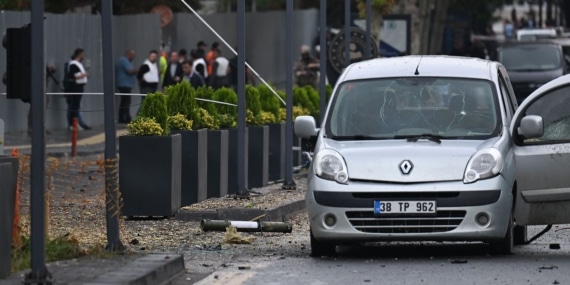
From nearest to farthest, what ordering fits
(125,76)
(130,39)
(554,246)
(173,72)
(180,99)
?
(554,246), (180,99), (173,72), (125,76), (130,39)

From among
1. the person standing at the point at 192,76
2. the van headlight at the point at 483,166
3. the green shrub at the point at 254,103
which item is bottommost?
the person standing at the point at 192,76

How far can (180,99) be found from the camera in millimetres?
19000

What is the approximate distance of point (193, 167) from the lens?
60.5ft

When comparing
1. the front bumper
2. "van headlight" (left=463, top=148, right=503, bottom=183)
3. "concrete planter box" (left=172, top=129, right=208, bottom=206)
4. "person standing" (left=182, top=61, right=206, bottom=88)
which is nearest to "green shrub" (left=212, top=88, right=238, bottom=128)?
"concrete planter box" (left=172, top=129, right=208, bottom=206)

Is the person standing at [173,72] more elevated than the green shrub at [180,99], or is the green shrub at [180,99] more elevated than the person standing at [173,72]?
the green shrub at [180,99]

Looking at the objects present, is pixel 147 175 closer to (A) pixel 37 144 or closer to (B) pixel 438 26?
(A) pixel 37 144

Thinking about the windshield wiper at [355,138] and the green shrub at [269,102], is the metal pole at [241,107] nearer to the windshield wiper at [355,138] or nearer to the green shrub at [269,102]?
the green shrub at [269,102]

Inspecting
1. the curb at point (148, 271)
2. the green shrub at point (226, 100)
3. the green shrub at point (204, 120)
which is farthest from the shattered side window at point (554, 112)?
the green shrub at point (226, 100)

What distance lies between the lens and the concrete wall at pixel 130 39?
3562cm

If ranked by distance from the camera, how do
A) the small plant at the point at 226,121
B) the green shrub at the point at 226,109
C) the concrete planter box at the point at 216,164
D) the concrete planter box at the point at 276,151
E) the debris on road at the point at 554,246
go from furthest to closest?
the concrete planter box at the point at 276,151, the green shrub at the point at 226,109, the small plant at the point at 226,121, the concrete planter box at the point at 216,164, the debris on road at the point at 554,246

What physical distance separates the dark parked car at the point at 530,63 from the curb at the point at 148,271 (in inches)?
1165

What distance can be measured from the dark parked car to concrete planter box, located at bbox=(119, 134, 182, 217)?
25.0 metres

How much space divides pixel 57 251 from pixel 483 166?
11.0ft

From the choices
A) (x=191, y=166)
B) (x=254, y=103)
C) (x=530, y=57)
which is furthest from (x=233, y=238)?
(x=530, y=57)
